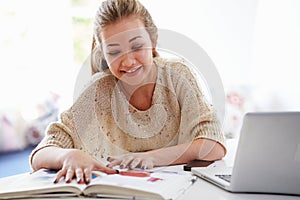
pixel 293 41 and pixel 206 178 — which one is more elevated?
pixel 293 41

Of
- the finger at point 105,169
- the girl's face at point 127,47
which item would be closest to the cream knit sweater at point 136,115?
the girl's face at point 127,47

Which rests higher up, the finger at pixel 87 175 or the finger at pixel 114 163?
the finger at pixel 87 175

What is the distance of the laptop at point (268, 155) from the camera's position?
709 mm

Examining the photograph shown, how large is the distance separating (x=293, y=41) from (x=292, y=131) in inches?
75.1

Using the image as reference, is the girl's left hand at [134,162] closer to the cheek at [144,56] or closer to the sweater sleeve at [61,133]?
the sweater sleeve at [61,133]

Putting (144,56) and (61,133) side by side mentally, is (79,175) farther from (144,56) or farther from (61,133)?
(144,56)

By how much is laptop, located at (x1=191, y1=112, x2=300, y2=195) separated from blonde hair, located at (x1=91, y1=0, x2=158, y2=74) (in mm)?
633

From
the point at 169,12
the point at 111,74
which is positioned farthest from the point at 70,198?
the point at 169,12

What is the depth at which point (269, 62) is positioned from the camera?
104 inches

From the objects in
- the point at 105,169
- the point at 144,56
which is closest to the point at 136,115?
the point at 144,56

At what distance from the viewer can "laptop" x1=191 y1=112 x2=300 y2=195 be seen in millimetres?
709

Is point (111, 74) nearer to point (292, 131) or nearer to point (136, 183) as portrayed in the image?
point (136, 183)

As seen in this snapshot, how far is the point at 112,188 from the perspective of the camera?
0.72 meters

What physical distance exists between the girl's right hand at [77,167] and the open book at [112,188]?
0.7 inches
